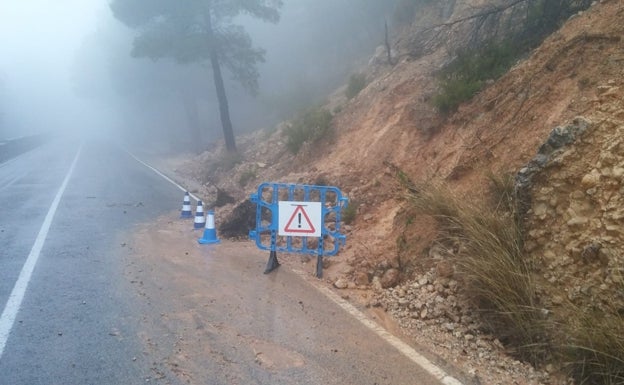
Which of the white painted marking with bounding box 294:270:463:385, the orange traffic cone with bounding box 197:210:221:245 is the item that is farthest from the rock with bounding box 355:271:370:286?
the orange traffic cone with bounding box 197:210:221:245

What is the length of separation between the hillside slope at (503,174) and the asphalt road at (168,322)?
735mm

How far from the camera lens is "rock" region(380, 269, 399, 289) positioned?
562cm

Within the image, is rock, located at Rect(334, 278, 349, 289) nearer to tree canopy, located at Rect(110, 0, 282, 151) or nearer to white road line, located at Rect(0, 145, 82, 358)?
white road line, located at Rect(0, 145, 82, 358)

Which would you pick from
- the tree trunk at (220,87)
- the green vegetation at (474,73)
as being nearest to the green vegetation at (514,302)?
the green vegetation at (474,73)

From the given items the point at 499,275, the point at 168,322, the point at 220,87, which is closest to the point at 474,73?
the point at 499,275

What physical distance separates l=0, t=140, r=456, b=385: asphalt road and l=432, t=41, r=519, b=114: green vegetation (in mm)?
4886

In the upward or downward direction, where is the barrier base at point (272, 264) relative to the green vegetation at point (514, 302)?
downward

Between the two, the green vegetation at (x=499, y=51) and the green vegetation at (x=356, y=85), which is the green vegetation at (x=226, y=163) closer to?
the green vegetation at (x=356, y=85)

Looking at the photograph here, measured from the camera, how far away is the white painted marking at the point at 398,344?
3.64 metres

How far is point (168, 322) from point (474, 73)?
292 inches

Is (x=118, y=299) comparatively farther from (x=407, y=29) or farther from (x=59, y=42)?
(x=59, y=42)

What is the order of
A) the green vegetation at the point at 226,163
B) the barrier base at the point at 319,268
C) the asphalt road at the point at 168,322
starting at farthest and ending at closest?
the green vegetation at the point at 226,163
the barrier base at the point at 319,268
the asphalt road at the point at 168,322

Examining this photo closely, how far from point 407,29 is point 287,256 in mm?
12962

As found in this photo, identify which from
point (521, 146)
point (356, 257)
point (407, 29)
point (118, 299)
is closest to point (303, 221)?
point (356, 257)
